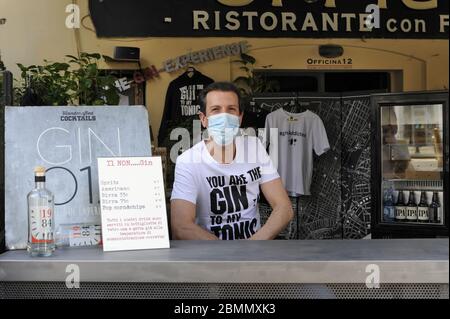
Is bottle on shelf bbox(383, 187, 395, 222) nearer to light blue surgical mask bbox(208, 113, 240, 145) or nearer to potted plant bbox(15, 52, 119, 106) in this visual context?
potted plant bbox(15, 52, 119, 106)

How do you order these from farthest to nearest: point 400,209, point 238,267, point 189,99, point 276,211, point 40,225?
point 189,99 → point 400,209 → point 276,211 → point 40,225 → point 238,267

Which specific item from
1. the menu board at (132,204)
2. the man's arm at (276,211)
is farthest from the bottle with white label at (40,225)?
the man's arm at (276,211)

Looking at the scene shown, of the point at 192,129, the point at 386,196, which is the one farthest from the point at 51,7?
the point at 386,196

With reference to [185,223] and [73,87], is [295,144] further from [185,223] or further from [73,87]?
[185,223]

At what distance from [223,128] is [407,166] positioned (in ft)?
10.9

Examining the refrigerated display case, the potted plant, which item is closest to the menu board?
the potted plant

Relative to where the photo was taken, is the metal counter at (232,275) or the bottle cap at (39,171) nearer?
the metal counter at (232,275)

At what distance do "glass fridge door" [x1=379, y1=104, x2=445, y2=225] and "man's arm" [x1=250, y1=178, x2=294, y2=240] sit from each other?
2803mm

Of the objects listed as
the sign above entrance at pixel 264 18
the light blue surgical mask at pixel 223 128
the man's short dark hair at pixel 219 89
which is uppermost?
the sign above entrance at pixel 264 18

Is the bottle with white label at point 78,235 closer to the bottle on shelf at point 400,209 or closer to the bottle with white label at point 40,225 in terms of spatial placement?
the bottle with white label at point 40,225

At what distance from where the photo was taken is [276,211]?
2.64 m

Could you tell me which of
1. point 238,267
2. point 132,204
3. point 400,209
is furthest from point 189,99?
point 238,267

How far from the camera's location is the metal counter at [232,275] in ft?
5.42
